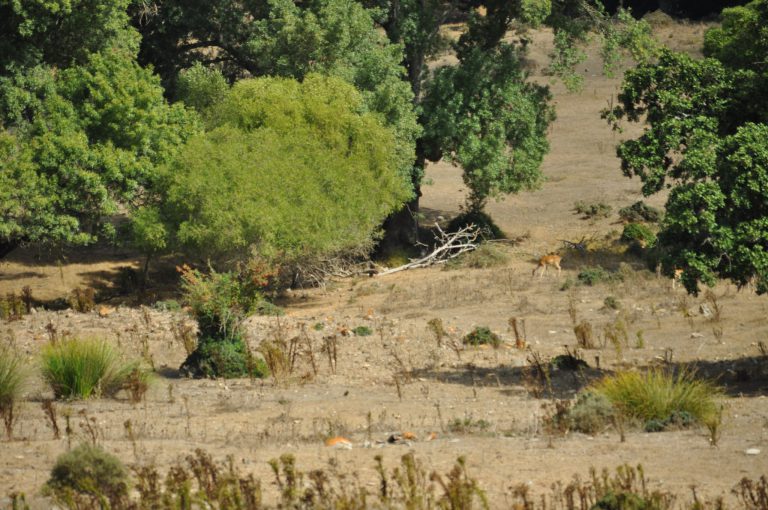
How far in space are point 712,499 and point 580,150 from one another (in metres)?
34.1

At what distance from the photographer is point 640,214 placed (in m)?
33.5

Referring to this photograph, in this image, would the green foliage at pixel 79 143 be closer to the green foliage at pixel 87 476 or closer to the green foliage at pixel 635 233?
the green foliage at pixel 635 233

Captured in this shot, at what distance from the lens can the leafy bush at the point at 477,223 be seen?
32250 millimetres

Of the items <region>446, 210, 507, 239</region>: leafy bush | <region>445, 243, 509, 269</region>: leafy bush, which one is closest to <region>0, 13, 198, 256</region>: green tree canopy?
Answer: <region>445, 243, 509, 269</region>: leafy bush

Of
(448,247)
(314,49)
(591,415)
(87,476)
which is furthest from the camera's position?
(448,247)

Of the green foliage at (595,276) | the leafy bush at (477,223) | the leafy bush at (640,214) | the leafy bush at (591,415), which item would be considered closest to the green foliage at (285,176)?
the leafy bush at (477,223)

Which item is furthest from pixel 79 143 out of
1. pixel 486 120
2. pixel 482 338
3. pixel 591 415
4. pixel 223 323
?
pixel 591 415

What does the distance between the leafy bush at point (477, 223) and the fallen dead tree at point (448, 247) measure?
17cm

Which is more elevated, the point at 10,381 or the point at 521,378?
the point at 10,381

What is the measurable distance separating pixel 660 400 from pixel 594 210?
22024 mm

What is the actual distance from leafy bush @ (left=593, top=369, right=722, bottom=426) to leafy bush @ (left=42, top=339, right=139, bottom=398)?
6.22 meters

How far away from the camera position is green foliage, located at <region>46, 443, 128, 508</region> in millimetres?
10164

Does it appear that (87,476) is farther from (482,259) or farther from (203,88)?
(482,259)

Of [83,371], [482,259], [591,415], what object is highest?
[482,259]
